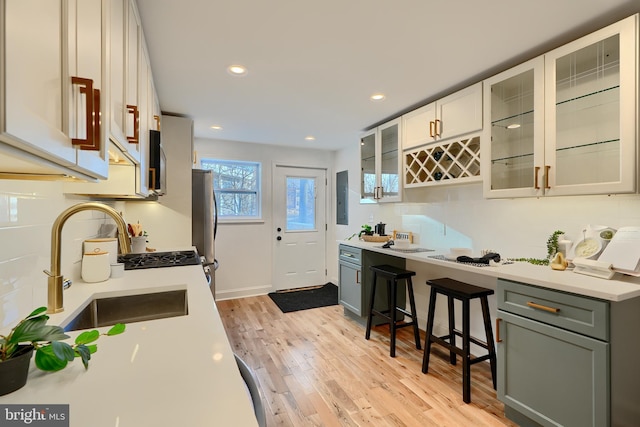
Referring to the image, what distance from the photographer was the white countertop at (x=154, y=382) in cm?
55

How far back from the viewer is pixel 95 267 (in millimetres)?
1538

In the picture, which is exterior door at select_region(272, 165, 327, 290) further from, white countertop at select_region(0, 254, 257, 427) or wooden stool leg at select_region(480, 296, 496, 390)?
white countertop at select_region(0, 254, 257, 427)

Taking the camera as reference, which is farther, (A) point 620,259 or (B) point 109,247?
(B) point 109,247

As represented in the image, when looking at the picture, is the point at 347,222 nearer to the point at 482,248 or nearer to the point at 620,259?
the point at 482,248

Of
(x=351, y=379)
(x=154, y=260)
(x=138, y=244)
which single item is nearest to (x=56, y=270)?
(x=154, y=260)

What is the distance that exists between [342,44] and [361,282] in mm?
2305

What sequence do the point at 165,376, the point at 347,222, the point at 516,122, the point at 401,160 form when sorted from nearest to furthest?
the point at 165,376 → the point at 516,122 → the point at 401,160 → the point at 347,222

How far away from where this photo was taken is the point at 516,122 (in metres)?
2.11

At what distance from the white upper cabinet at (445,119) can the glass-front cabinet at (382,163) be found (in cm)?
20

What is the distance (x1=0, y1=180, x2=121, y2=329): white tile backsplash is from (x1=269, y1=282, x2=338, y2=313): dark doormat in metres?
2.93

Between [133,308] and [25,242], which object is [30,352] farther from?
[133,308]

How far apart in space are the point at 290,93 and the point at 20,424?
256 cm

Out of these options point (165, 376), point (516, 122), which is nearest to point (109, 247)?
point (165, 376)

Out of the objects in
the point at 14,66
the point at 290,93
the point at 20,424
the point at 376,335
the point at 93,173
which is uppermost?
the point at 290,93
